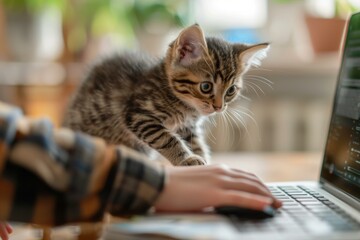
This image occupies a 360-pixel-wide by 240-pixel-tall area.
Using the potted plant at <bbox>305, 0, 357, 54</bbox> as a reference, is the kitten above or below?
below

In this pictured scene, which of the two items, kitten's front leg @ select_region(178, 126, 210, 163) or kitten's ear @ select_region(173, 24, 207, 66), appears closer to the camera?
kitten's ear @ select_region(173, 24, 207, 66)

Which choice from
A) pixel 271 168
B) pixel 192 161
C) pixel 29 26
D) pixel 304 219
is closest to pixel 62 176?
pixel 304 219

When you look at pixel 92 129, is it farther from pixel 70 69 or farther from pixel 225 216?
pixel 70 69

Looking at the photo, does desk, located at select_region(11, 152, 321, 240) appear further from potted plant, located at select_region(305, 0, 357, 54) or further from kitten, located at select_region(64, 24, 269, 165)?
potted plant, located at select_region(305, 0, 357, 54)

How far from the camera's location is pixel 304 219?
2.27 ft

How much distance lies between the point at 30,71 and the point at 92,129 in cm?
132

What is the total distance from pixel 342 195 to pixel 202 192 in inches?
13.2

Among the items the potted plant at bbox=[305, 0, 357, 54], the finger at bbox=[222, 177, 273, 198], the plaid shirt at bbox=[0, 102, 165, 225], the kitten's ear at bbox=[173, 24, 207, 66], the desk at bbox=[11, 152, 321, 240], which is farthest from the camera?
the potted plant at bbox=[305, 0, 357, 54]

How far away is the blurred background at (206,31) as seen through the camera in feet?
7.93

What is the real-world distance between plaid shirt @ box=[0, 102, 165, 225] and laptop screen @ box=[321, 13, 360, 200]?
1.38ft

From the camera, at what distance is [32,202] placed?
624 mm

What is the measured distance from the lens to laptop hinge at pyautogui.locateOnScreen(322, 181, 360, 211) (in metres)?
0.85

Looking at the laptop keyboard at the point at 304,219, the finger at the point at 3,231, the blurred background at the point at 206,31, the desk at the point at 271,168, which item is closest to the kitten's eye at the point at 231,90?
the desk at the point at 271,168

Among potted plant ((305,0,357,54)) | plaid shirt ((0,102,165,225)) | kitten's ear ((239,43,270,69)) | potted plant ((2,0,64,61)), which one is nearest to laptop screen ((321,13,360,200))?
kitten's ear ((239,43,270,69))
